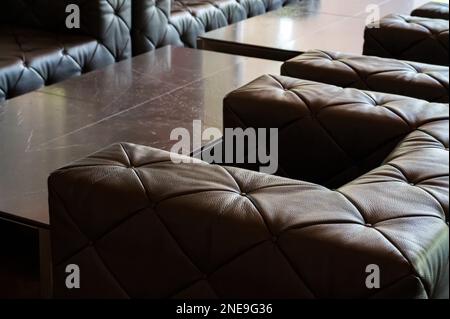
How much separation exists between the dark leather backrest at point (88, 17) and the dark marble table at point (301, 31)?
34 centimetres

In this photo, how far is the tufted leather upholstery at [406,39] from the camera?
2.23 meters

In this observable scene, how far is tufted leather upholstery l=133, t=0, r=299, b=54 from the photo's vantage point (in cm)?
323

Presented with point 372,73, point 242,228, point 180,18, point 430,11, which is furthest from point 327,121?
point 180,18

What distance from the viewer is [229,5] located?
12.3 feet

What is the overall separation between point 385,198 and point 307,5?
2.86 metres

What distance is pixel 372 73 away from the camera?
77.2 inches

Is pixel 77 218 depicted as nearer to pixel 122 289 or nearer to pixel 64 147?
pixel 122 289

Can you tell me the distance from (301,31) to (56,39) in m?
1.07

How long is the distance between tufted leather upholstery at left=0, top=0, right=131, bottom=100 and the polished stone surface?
6.8 inches

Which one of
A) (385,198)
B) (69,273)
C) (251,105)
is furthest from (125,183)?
(251,105)

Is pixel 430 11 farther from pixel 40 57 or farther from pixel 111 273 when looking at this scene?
pixel 111 273

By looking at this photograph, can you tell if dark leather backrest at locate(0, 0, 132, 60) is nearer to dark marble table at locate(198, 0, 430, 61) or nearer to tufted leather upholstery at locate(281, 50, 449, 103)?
dark marble table at locate(198, 0, 430, 61)

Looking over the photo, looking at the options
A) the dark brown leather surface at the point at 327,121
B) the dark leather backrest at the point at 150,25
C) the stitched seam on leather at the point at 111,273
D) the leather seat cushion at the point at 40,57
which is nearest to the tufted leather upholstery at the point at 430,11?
the dark brown leather surface at the point at 327,121

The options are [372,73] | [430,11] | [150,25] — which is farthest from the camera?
[150,25]
